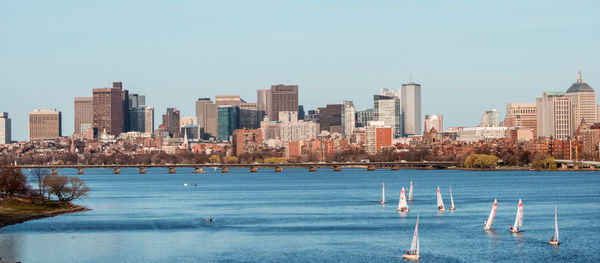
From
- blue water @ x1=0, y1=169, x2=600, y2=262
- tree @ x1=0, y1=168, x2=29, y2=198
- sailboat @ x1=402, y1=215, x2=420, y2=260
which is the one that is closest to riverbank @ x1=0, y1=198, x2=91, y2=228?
tree @ x1=0, y1=168, x2=29, y2=198

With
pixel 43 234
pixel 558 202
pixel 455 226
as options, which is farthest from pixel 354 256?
pixel 558 202

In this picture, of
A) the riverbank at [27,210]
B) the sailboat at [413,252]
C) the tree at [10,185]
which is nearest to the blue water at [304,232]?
the sailboat at [413,252]

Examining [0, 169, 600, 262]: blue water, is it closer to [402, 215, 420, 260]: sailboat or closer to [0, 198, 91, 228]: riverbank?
[402, 215, 420, 260]: sailboat

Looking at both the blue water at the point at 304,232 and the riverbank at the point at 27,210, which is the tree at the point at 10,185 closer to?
the riverbank at the point at 27,210

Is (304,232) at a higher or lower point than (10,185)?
lower

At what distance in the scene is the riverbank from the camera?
82.6m

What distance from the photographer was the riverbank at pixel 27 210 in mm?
82562

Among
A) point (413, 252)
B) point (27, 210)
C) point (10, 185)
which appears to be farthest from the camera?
point (10, 185)

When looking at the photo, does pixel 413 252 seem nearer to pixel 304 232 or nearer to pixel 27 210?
pixel 304 232

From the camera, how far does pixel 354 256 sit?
201ft

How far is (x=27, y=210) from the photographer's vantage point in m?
88.9

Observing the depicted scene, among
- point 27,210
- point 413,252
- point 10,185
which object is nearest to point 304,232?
point 413,252

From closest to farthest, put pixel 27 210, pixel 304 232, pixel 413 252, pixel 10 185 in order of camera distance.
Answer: pixel 413 252 → pixel 304 232 → pixel 27 210 → pixel 10 185

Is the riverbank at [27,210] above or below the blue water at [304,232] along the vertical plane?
above
